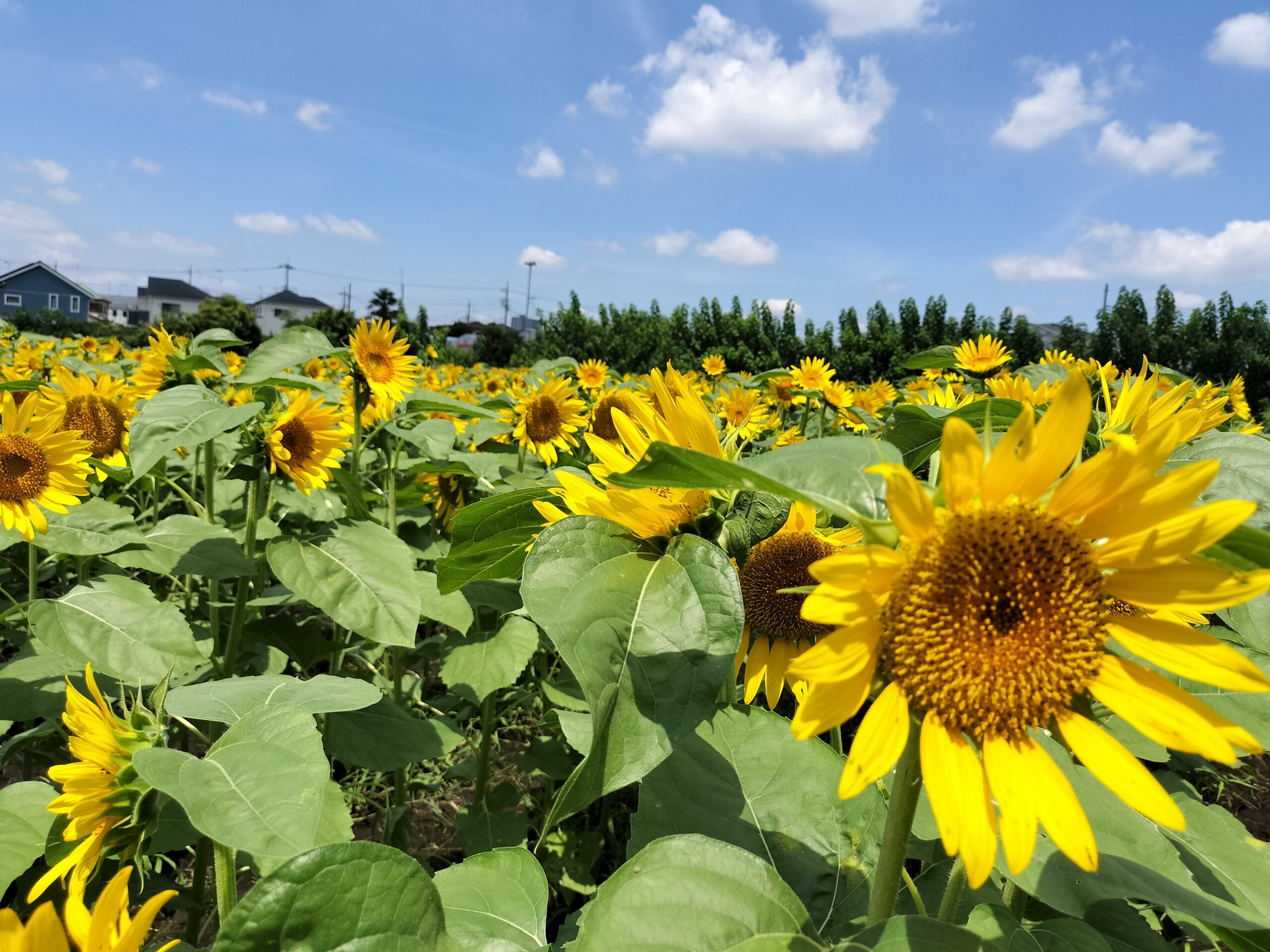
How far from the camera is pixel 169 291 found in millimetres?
73250

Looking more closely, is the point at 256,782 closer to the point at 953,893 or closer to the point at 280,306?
the point at 953,893

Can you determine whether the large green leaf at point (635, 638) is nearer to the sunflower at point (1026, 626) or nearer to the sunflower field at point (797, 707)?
the sunflower field at point (797, 707)

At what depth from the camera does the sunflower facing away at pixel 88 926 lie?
0.67 m

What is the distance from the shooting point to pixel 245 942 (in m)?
0.65

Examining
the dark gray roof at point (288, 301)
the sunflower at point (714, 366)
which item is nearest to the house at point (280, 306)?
the dark gray roof at point (288, 301)

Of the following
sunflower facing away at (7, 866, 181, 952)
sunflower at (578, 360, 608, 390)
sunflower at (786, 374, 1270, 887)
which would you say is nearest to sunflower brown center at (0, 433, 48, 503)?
sunflower facing away at (7, 866, 181, 952)

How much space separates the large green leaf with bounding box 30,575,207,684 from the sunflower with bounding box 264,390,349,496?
620 millimetres

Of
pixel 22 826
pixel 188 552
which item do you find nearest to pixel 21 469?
pixel 188 552

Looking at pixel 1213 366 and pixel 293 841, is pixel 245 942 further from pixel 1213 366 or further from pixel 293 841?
pixel 1213 366

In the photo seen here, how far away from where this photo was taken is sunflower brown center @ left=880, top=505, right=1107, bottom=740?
2.08 feet

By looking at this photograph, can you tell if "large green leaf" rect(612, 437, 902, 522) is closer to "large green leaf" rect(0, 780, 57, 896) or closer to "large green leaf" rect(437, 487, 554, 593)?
"large green leaf" rect(437, 487, 554, 593)

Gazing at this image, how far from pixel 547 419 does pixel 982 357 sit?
2.83 meters

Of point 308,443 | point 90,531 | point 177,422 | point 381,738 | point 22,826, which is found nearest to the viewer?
point 22,826

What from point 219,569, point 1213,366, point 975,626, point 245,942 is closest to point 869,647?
point 975,626
